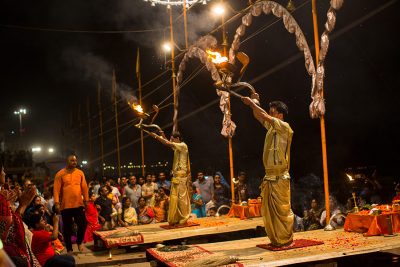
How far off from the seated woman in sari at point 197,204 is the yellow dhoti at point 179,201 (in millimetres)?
2505

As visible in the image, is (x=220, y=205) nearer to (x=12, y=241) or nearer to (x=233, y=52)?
(x=233, y=52)

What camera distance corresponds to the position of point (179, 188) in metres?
10.3

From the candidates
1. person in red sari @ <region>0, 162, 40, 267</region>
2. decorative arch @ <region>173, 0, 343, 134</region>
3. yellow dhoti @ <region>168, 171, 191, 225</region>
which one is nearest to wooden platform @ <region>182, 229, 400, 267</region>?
decorative arch @ <region>173, 0, 343, 134</region>

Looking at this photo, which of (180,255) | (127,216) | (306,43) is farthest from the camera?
(127,216)

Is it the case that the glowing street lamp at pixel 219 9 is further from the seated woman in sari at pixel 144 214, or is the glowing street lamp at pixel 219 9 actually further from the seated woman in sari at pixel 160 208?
the seated woman in sari at pixel 144 214

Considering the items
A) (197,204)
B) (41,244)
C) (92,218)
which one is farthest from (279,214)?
(197,204)

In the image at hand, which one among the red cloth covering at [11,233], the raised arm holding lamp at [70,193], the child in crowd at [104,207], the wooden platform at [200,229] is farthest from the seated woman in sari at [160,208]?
the red cloth covering at [11,233]

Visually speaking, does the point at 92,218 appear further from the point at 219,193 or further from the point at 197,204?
the point at 219,193

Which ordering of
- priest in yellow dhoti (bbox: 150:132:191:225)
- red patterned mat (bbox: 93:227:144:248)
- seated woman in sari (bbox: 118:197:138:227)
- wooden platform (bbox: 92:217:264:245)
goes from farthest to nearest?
seated woman in sari (bbox: 118:197:138:227)
priest in yellow dhoti (bbox: 150:132:191:225)
wooden platform (bbox: 92:217:264:245)
red patterned mat (bbox: 93:227:144:248)

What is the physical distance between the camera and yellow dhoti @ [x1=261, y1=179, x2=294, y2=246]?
6.56 metres

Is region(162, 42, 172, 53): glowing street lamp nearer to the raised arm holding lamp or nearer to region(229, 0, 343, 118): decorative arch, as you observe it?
region(229, 0, 343, 118): decorative arch

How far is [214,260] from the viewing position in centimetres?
572

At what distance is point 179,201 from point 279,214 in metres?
4.03

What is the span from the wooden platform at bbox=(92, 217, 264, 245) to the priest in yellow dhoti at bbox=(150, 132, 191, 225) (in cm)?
43
